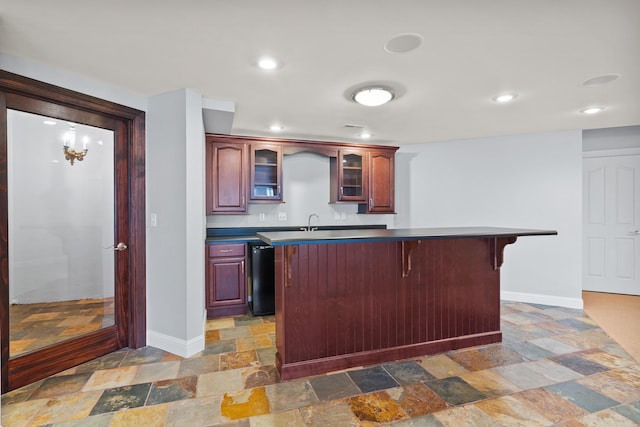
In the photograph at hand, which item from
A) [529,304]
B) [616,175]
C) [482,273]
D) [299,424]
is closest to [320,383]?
[299,424]

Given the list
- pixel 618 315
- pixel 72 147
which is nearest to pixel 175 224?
pixel 72 147

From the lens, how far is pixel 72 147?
2527 mm

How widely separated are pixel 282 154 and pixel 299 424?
324 cm

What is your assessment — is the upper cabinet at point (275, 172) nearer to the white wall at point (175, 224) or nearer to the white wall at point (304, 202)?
the white wall at point (304, 202)

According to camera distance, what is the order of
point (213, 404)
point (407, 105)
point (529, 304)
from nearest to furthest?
point (213, 404), point (407, 105), point (529, 304)

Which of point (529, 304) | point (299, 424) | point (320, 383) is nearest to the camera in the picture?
point (299, 424)

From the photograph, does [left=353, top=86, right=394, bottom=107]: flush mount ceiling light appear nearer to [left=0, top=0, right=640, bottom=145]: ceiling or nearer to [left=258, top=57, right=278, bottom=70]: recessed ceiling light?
[left=0, top=0, right=640, bottom=145]: ceiling

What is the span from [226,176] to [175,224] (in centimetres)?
137

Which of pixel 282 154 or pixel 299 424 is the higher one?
pixel 282 154

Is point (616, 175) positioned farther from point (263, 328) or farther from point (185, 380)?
point (185, 380)

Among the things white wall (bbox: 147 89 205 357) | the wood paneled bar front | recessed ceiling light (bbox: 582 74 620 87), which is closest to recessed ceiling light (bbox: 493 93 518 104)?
recessed ceiling light (bbox: 582 74 620 87)

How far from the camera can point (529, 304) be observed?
4.18m

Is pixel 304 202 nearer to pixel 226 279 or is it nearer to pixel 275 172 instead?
pixel 275 172

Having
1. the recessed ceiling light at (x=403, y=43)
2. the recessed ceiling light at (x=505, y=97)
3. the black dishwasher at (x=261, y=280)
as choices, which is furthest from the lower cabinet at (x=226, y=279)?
the recessed ceiling light at (x=505, y=97)
